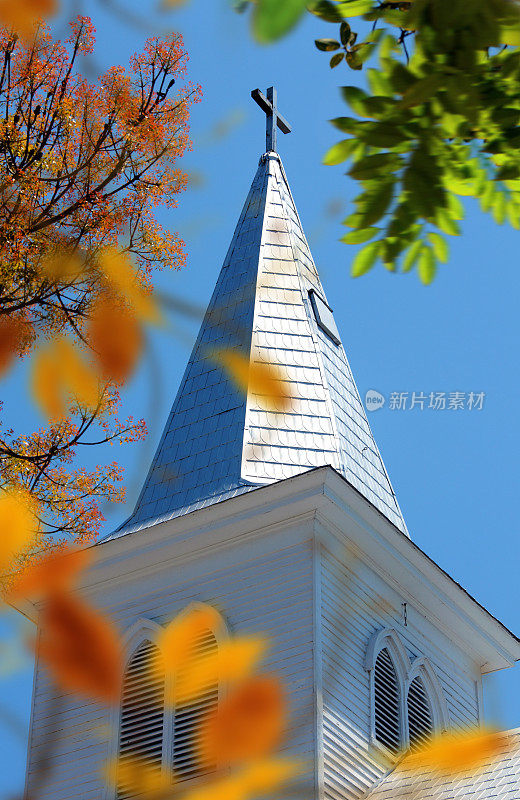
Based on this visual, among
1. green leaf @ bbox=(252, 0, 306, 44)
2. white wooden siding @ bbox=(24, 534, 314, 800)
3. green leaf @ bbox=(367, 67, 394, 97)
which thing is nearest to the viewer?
green leaf @ bbox=(252, 0, 306, 44)

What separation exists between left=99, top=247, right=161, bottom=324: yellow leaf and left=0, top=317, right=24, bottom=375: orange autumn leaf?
0.76 ft

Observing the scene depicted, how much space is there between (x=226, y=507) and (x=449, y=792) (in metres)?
4.01

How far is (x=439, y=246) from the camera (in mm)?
2398

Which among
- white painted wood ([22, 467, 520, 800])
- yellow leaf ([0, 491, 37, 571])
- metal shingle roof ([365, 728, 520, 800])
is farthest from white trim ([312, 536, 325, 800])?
yellow leaf ([0, 491, 37, 571])

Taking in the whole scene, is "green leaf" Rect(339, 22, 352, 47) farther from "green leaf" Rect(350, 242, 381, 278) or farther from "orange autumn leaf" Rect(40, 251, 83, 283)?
"orange autumn leaf" Rect(40, 251, 83, 283)

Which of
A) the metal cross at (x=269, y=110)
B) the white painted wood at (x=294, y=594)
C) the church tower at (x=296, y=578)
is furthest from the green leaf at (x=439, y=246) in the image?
the metal cross at (x=269, y=110)

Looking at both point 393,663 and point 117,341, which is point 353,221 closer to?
point 117,341

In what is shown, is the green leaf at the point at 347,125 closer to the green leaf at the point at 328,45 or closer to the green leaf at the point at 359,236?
the green leaf at the point at 359,236

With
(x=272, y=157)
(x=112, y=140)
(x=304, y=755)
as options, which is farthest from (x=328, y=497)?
(x=112, y=140)

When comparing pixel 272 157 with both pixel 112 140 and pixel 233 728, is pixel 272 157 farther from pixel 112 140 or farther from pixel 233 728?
pixel 233 728

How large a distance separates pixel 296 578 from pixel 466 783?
2.82 meters

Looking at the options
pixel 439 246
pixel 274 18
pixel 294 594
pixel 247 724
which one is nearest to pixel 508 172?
pixel 439 246

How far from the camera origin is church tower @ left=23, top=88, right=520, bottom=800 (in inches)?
565

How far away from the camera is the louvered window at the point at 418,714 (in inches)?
618
